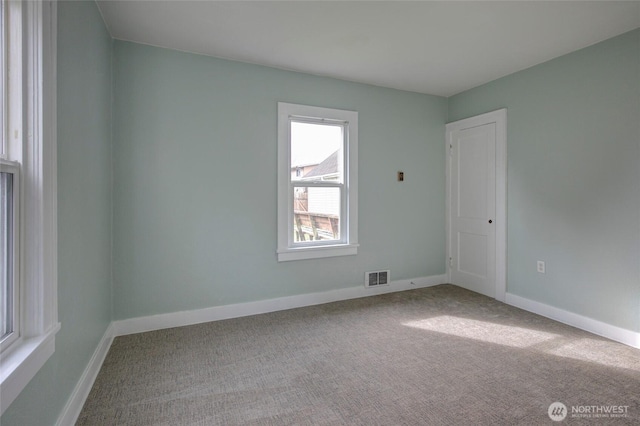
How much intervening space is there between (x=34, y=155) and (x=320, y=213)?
2.71 m

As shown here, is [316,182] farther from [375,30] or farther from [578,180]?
[578,180]

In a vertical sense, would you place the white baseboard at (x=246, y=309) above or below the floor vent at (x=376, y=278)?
below

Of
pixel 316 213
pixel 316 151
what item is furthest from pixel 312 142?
pixel 316 213

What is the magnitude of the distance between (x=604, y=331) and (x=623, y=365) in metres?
0.59

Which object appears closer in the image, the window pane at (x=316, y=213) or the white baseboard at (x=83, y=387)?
the white baseboard at (x=83, y=387)

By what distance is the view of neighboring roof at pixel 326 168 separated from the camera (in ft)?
12.2

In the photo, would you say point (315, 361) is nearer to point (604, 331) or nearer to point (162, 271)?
point (162, 271)

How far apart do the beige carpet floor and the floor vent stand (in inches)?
27.6

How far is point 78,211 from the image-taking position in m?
1.90

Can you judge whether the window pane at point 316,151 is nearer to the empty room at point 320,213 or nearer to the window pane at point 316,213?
the empty room at point 320,213

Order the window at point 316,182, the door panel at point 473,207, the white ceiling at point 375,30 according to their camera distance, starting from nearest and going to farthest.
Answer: the white ceiling at point 375,30, the window at point 316,182, the door panel at point 473,207

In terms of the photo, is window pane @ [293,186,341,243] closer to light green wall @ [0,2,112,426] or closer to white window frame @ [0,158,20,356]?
light green wall @ [0,2,112,426]

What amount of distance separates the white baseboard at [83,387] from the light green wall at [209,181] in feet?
1.63

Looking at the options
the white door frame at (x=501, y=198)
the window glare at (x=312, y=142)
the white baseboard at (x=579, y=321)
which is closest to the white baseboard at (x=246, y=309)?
the white door frame at (x=501, y=198)
